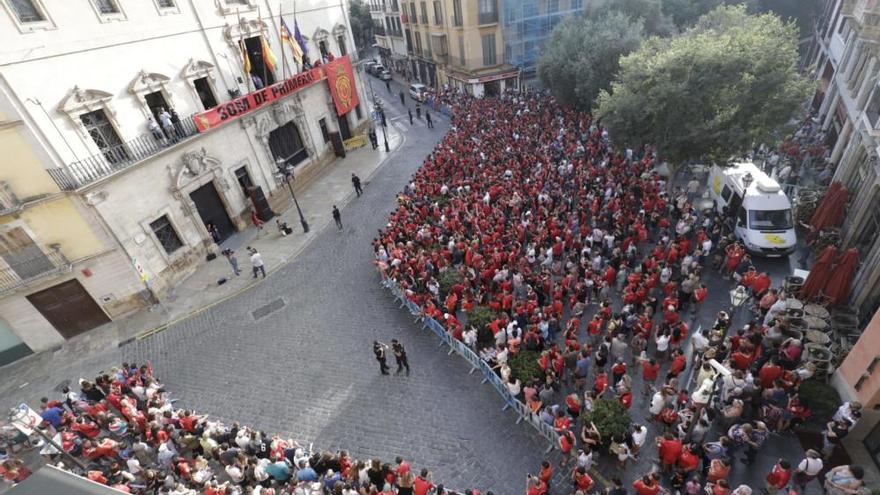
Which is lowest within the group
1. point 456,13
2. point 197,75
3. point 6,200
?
point 6,200

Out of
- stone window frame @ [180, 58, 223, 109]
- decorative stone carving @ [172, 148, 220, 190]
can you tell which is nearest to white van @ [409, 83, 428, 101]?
stone window frame @ [180, 58, 223, 109]

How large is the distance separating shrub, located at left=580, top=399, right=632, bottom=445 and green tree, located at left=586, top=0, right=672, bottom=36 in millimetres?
32451

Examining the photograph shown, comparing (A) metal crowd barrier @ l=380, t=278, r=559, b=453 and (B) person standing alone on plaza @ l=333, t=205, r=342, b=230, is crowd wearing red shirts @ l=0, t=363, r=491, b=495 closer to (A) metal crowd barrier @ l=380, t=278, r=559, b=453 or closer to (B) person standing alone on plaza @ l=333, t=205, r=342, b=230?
(A) metal crowd barrier @ l=380, t=278, r=559, b=453

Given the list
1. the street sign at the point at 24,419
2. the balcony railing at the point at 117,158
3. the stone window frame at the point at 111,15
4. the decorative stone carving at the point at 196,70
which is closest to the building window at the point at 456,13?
the decorative stone carving at the point at 196,70

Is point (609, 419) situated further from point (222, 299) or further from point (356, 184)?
point (356, 184)

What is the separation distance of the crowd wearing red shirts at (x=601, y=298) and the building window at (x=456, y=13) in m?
21.4

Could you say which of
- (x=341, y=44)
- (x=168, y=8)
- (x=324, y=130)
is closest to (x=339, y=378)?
(x=168, y=8)

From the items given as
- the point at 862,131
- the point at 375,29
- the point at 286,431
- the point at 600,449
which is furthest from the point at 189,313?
the point at 375,29

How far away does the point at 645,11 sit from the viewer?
1324 inches

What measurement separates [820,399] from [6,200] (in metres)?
24.4

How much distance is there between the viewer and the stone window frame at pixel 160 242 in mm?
18906

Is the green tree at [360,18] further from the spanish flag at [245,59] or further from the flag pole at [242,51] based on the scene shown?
the spanish flag at [245,59]

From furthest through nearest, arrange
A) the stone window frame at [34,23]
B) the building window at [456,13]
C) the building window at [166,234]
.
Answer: the building window at [456,13] → the building window at [166,234] → the stone window frame at [34,23]

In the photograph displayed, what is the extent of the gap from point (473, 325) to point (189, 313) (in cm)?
1236
